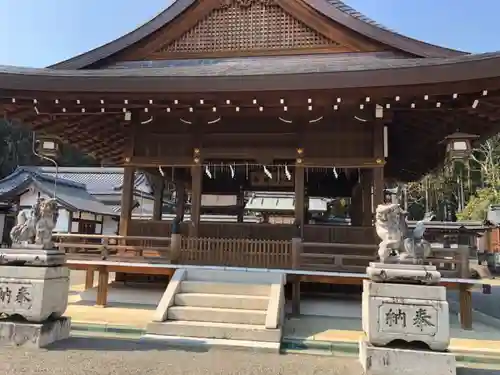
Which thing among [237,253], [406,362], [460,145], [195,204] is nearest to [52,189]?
[195,204]

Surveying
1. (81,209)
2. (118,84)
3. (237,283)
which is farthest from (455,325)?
(81,209)

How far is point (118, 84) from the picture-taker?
25.8 feet

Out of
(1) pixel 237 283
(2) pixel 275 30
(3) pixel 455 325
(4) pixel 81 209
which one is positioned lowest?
(3) pixel 455 325

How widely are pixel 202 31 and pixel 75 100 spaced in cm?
388

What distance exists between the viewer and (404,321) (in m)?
4.96

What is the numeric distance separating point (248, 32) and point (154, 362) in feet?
26.3

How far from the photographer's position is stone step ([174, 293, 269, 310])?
6.75m

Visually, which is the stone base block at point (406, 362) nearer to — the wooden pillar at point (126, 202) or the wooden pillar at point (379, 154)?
the wooden pillar at point (379, 154)

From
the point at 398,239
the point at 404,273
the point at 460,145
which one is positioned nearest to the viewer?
the point at 404,273

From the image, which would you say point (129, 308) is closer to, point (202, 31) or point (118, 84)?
point (118, 84)

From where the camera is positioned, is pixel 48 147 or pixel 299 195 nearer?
pixel 299 195

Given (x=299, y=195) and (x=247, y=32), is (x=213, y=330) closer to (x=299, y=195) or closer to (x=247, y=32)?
(x=299, y=195)

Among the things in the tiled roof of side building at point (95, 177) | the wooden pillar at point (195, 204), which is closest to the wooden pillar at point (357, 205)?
the wooden pillar at point (195, 204)

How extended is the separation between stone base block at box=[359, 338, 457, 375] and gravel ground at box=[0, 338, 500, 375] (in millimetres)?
229
